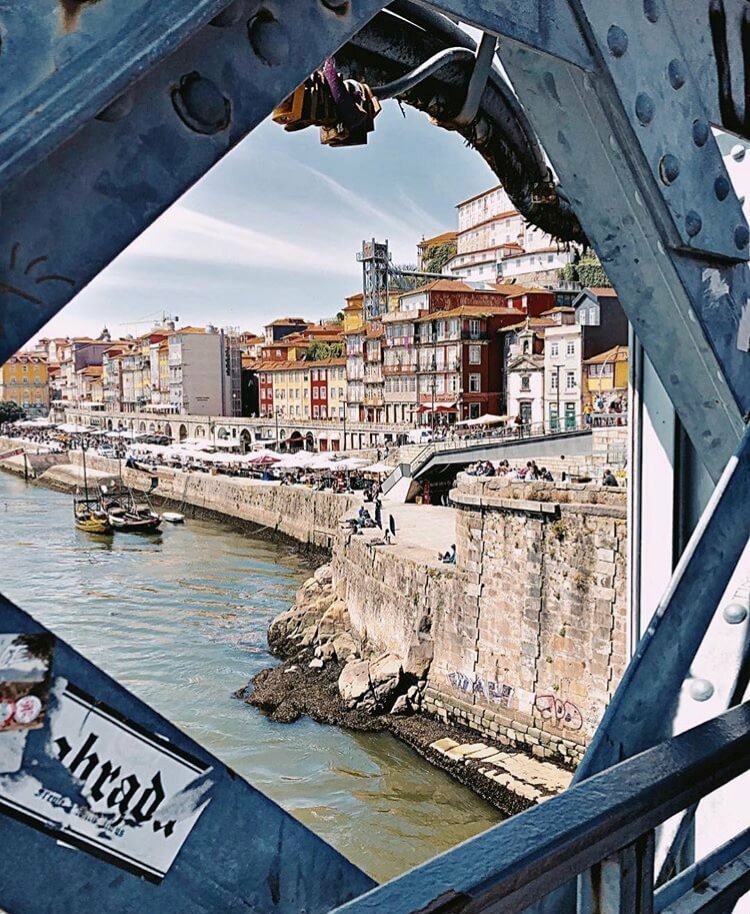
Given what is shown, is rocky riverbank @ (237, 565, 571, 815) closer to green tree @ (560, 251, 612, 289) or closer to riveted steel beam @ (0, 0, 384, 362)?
riveted steel beam @ (0, 0, 384, 362)

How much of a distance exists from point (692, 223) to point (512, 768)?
493 inches

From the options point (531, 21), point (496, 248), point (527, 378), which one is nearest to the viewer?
point (531, 21)

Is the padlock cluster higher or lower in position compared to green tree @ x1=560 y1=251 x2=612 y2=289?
lower

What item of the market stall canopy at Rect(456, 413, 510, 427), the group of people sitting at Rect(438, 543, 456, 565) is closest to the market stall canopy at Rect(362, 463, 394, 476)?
the market stall canopy at Rect(456, 413, 510, 427)

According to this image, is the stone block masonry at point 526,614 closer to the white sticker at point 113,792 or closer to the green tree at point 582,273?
the white sticker at point 113,792

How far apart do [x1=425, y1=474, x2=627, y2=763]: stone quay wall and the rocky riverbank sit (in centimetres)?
36

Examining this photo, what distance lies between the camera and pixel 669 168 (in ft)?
4.50

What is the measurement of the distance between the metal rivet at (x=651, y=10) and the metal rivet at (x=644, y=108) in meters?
0.12

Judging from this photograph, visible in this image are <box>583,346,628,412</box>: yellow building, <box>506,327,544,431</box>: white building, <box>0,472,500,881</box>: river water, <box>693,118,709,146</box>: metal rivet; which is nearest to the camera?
<box>693,118,709,146</box>: metal rivet

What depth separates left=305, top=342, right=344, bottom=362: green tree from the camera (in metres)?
64.2

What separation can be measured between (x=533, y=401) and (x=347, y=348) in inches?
651

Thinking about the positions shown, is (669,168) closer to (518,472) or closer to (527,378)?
(518,472)

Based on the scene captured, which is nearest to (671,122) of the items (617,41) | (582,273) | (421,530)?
(617,41)

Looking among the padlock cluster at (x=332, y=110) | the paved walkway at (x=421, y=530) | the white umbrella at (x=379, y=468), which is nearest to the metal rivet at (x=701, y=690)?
the padlock cluster at (x=332, y=110)
